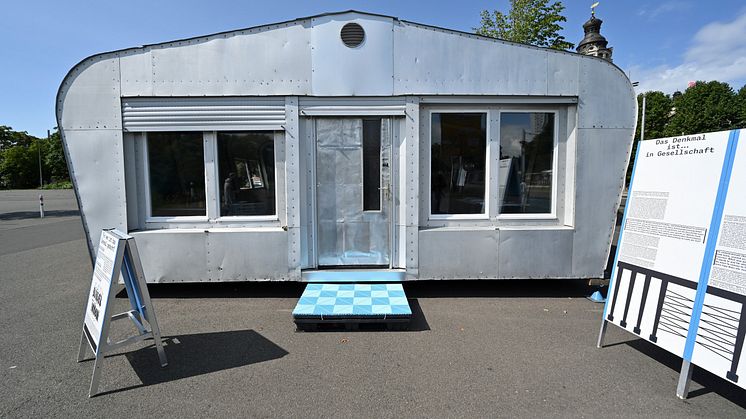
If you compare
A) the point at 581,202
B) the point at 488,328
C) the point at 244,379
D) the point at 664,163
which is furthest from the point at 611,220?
the point at 244,379

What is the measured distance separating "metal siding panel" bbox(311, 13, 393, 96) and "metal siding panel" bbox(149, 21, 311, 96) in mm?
167

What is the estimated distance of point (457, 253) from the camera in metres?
5.44

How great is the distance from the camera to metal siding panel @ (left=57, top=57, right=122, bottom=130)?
5.21 meters

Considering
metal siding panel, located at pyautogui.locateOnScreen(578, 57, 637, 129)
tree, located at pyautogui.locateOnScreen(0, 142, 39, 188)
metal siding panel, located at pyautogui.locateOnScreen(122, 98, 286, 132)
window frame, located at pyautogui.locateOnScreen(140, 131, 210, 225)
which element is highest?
metal siding panel, located at pyautogui.locateOnScreen(578, 57, 637, 129)

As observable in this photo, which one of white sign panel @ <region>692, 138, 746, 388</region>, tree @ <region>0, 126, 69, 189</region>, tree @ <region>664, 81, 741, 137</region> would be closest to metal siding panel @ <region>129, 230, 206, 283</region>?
white sign panel @ <region>692, 138, 746, 388</region>

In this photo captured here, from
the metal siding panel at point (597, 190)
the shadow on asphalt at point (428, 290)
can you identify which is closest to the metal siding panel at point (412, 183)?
the shadow on asphalt at point (428, 290)

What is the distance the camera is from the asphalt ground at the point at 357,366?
3031 mm

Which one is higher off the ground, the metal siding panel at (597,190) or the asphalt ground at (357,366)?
the metal siding panel at (597,190)

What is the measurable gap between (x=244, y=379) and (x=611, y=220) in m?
5.07

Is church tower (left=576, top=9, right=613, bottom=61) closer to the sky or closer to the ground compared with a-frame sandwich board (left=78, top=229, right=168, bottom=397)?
closer to the sky

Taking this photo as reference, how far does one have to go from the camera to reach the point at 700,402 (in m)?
3.10

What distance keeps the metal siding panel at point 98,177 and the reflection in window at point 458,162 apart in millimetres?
4200

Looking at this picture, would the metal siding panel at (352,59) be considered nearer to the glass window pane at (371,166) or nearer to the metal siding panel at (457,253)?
the glass window pane at (371,166)

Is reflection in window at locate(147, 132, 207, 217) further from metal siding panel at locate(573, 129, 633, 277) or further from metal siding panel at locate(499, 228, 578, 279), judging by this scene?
A: metal siding panel at locate(573, 129, 633, 277)
